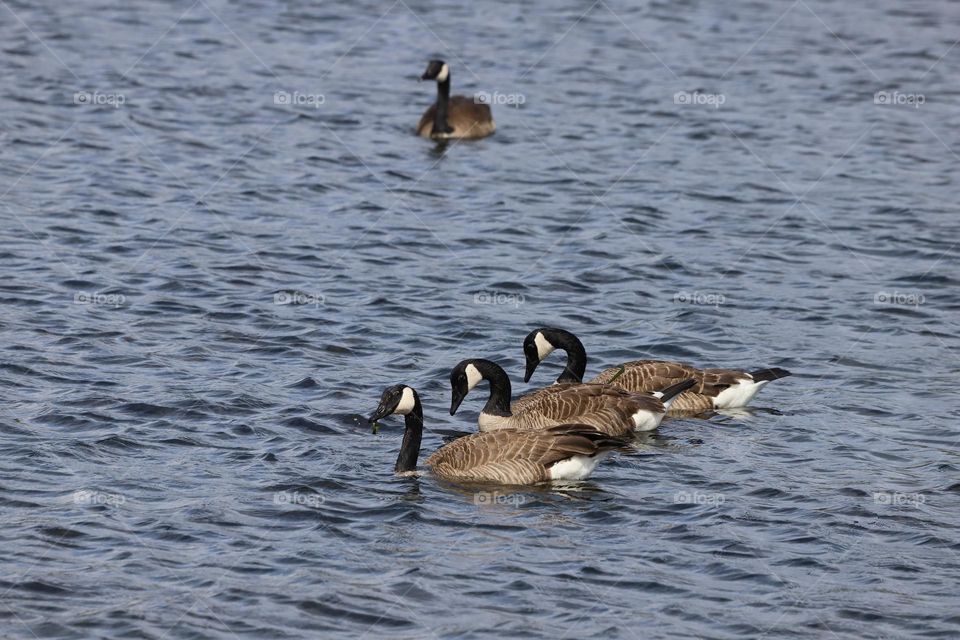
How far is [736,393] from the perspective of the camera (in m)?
17.3

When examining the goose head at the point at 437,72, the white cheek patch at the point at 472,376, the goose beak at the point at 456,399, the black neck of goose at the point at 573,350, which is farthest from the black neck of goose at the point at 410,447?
the goose head at the point at 437,72

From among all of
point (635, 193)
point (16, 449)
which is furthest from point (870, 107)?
point (16, 449)

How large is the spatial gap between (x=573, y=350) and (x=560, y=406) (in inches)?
54.8

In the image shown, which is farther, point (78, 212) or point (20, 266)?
point (78, 212)

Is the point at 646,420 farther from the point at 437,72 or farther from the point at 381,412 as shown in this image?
the point at 437,72

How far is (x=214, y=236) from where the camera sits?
2312 cm

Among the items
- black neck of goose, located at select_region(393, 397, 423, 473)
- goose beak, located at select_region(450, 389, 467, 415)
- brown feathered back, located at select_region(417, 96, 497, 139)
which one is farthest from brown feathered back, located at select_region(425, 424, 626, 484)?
brown feathered back, located at select_region(417, 96, 497, 139)

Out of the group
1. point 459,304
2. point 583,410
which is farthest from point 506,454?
point 459,304

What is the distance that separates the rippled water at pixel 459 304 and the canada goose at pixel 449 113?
0.50 m

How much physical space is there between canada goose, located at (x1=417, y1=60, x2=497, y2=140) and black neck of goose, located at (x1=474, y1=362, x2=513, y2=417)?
45.4ft

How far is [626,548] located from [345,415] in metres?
4.51

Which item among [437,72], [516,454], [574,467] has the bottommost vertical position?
[574,467]

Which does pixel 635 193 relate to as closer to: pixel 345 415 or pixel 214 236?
pixel 214 236

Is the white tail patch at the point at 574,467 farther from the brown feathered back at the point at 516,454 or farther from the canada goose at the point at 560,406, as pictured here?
the canada goose at the point at 560,406
